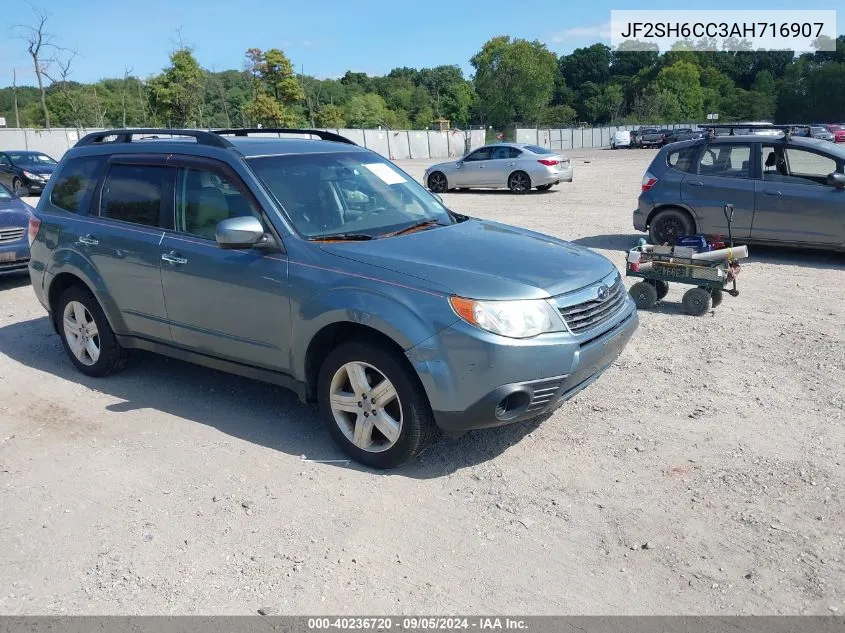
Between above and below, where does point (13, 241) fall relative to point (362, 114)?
below

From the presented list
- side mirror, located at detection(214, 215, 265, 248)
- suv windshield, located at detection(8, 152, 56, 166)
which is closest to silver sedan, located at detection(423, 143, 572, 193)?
suv windshield, located at detection(8, 152, 56, 166)

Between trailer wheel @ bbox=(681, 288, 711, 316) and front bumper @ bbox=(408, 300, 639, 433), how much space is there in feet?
12.8

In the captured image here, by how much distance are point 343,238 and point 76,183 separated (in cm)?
280

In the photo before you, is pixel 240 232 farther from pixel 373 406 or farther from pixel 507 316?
pixel 507 316

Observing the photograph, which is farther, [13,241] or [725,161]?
[725,161]

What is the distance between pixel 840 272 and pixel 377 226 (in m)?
7.50

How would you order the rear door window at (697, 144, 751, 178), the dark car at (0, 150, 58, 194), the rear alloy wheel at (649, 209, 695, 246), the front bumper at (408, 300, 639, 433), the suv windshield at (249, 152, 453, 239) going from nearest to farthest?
the front bumper at (408, 300, 639, 433) → the suv windshield at (249, 152, 453, 239) → the rear door window at (697, 144, 751, 178) → the rear alloy wheel at (649, 209, 695, 246) → the dark car at (0, 150, 58, 194)

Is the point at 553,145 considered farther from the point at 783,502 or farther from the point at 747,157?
the point at 783,502

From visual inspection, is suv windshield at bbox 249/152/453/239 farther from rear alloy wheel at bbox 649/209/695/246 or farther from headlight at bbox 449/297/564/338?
rear alloy wheel at bbox 649/209/695/246

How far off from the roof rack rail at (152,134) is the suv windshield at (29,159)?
21.8 meters

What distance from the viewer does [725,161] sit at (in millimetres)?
10586

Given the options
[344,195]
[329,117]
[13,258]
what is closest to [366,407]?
[344,195]

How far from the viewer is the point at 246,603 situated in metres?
3.21

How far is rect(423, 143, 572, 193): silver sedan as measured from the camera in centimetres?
2198
